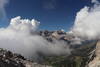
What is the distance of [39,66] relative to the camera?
172 meters

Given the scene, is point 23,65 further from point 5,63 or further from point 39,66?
point 5,63

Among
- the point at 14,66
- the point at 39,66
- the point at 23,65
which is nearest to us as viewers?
the point at 14,66

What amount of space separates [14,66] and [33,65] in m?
28.2

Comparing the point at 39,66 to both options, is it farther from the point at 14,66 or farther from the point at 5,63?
the point at 5,63

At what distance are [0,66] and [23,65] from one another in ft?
124

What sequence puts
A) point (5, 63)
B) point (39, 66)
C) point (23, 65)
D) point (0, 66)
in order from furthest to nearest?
point (39, 66) < point (23, 65) < point (5, 63) < point (0, 66)

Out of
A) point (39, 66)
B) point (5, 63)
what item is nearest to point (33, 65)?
point (39, 66)

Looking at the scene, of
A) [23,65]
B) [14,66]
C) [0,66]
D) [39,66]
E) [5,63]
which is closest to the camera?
[0,66]

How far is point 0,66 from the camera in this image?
413ft

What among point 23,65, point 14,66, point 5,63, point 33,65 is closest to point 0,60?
point 5,63

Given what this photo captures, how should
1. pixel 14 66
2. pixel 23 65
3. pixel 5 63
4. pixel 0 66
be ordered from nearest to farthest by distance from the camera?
pixel 0 66, pixel 5 63, pixel 14 66, pixel 23 65

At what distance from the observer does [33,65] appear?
16950 centimetres

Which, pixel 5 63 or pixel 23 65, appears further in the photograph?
pixel 23 65

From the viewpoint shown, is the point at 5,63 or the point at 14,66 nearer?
the point at 5,63
